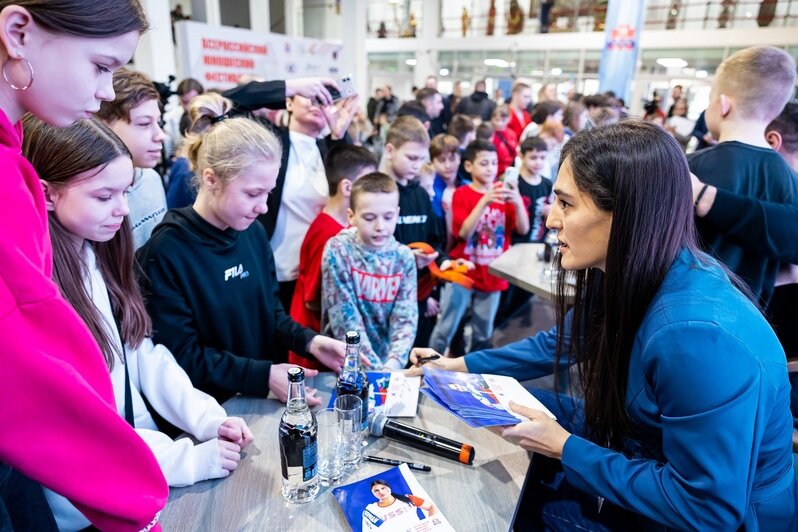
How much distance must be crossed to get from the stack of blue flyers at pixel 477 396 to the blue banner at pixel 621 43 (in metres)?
7.36

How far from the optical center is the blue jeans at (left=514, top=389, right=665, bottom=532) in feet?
4.21

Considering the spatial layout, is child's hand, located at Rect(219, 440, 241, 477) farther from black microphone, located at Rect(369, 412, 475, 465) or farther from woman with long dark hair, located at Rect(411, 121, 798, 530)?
woman with long dark hair, located at Rect(411, 121, 798, 530)

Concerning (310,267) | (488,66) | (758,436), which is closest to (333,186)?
(310,267)

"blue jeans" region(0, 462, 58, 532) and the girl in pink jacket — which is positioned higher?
the girl in pink jacket

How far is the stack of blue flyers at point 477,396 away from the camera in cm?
110

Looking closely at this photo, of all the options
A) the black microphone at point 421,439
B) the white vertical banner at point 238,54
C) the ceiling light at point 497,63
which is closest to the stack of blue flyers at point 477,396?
the black microphone at point 421,439

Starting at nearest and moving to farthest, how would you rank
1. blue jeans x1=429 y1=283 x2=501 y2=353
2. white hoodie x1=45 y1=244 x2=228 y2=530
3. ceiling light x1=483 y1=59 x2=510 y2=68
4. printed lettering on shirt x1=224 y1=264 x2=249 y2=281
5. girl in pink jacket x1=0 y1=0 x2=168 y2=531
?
girl in pink jacket x1=0 y1=0 x2=168 y2=531 → white hoodie x1=45 y1=244 x2=228 y2=530 → printed lettering on shirt x1=224 y1=264 x2=249 y2=281 → blue jeans x1=429 y1=283 x2=501 y2=353 → ceiling light x1=483 y1=59 x2=510 y2=68

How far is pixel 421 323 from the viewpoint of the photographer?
2787 millimetres

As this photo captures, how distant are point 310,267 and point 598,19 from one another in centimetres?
1185

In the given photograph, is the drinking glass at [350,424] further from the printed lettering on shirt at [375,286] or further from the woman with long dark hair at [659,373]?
the printed lettering on shirt at [375,286]

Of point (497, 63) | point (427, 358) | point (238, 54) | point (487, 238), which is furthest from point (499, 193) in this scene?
point (497, 63)

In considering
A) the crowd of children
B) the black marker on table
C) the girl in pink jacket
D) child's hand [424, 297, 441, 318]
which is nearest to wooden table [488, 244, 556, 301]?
the crowd of children

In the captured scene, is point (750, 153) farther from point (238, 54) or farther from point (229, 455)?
point (238, 54)

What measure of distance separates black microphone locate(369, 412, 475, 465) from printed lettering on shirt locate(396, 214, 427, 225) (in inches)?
61.2
